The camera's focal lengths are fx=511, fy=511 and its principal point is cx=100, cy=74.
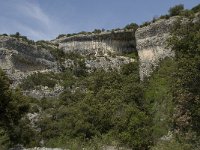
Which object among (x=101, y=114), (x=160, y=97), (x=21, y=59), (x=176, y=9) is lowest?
(x=101, y=114)

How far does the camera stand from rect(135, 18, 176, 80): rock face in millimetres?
47750

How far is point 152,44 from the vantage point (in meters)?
49.5

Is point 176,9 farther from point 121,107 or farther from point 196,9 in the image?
point 121,107

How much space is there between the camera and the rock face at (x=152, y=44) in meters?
47.8

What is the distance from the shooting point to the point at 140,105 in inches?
1608

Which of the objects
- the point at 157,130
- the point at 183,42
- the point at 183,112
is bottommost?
the point at 157,130

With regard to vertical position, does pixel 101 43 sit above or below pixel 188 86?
above

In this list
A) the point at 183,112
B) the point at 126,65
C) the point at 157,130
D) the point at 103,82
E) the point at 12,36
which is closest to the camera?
the point at 183,112

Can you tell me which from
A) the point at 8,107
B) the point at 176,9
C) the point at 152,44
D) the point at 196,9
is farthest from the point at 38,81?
the point at 8,107

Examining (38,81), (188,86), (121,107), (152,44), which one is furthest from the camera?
(38,81)

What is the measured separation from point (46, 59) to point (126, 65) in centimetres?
1103

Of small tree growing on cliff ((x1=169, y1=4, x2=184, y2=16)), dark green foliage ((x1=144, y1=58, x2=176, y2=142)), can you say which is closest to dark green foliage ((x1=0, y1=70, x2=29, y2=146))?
dark green foliage ((x1=144, y1=58, x2=176, y2=142))

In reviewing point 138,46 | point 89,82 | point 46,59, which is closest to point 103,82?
point 89,82

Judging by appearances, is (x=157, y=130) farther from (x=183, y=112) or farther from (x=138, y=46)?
(x=138, y=46)
